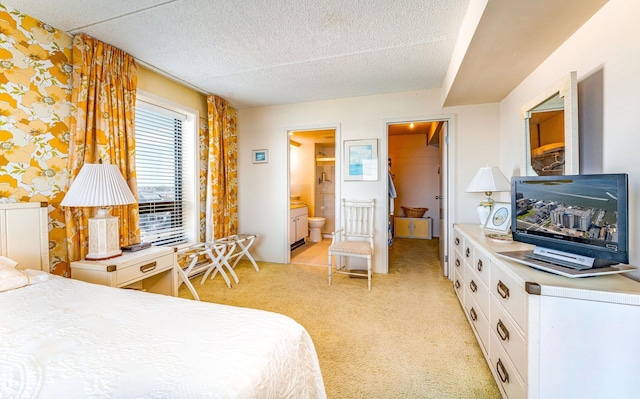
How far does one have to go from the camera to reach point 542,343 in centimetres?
106

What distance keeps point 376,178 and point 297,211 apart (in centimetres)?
202

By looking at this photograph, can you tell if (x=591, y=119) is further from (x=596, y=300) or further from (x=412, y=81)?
(x=412, y=81)

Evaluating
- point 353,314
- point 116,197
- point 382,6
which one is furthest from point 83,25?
point 353,314

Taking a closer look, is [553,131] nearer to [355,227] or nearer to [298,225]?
[355,227]

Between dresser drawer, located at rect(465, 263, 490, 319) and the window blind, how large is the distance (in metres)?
3.21

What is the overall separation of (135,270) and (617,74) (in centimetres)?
314

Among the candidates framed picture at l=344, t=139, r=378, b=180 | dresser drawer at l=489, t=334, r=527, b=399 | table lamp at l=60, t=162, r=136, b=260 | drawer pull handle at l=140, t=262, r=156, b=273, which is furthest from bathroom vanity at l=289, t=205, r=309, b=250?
dresser drawer at l=489, t=334, r=527, b=399

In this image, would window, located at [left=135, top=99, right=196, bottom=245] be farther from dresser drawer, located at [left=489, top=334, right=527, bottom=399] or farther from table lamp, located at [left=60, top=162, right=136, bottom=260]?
dresser drawer, located at [left=489, top=334, right=527, bottom=399]

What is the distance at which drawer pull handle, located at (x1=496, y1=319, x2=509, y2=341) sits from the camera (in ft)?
4.35

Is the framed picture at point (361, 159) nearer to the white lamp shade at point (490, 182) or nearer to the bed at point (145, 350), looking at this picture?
the white lamp shade at point (490, 182)

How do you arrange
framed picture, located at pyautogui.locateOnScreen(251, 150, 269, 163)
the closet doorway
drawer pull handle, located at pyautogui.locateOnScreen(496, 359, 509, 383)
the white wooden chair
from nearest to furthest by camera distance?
drawer pull handle, located at pyautogui.locateOnScreen(496, 359, 509, 383) < the white wooden chair < framed picture, located at pyautogui.locateOnScreen(251, 150, 269, 163) < the closet doorway

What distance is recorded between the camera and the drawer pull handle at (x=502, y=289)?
4.40 feet

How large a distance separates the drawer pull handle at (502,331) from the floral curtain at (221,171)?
3.17 m

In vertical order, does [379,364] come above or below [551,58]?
below
